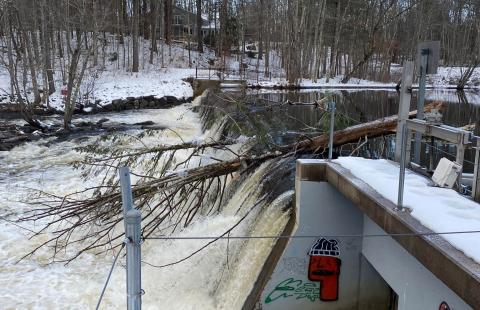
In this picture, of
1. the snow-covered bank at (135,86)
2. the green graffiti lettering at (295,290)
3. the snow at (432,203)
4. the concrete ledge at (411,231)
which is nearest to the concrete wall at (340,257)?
the green graffiti lettering at (295,290)

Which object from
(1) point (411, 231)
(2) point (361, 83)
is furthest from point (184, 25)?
(1) point (411, 231)

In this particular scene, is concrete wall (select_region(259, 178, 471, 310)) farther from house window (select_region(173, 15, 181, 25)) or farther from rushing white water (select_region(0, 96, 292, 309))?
house window (select_region(173, 15, 181, 25))

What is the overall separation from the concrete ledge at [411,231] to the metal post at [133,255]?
87.7 inches

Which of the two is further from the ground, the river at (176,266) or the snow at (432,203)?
the snow at (432,203)

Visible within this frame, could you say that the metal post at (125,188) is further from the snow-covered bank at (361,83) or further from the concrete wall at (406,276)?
the snow-covered bank at (361,83)

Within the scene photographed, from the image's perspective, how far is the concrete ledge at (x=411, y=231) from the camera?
11.0 ft

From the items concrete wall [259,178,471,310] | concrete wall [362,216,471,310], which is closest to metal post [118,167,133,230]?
concrete wall [362,216,471,310]

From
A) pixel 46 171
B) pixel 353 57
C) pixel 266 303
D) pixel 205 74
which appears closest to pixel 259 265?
pixel 266 303

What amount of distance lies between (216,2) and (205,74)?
20.2m

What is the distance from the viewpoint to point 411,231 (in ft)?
13.5

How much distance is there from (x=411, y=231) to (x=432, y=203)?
0.70 m

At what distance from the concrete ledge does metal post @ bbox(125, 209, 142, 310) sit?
2229 mm

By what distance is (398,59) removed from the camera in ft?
197

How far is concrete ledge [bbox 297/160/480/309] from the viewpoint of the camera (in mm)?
3352
